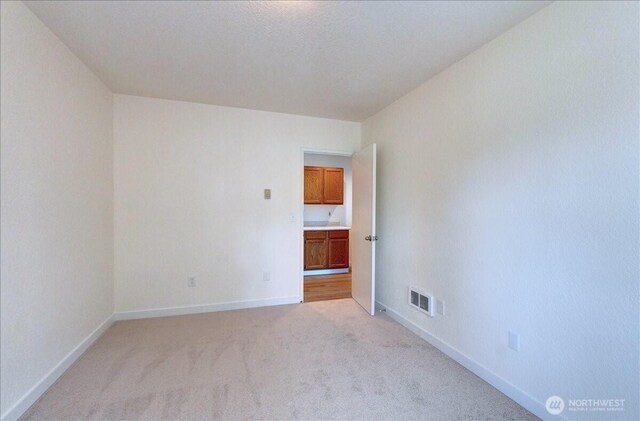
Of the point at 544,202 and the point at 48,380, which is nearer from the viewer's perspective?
the point at 544,202

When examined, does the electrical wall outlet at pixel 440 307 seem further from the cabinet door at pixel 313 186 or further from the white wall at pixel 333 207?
the white wall at pixel 333 207

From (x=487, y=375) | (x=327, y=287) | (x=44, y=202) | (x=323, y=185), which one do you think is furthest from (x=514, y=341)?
(x=323, y=185)

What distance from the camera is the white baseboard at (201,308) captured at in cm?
301

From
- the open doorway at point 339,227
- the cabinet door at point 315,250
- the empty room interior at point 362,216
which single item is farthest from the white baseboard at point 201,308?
the cabinet door at point 315,250

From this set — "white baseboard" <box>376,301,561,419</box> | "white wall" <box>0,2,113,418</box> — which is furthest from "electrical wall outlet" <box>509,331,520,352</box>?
"white wall" <box>0,2,113,418</box>

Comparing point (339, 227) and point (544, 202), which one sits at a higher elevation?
point (544, 202)

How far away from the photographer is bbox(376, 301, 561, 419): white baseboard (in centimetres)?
166

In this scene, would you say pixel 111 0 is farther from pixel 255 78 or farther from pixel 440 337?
pixel 440 337

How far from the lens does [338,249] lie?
5.22m


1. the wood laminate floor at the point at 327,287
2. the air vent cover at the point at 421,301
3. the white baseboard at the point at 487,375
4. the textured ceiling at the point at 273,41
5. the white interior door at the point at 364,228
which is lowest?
the wood laminate floor at the point at 327,287

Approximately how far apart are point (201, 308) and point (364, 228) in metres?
2.19

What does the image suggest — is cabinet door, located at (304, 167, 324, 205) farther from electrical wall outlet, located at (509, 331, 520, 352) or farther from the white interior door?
electrical wall outlet, located at (509, 331, 520, 352)

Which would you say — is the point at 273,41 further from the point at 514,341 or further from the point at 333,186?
the point at 333,186

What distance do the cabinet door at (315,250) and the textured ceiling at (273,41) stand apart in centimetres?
277
